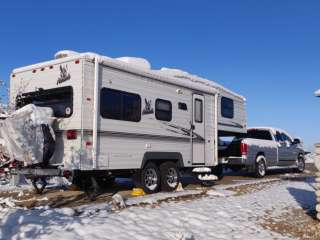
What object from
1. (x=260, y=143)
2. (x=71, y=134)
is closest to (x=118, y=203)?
(x=71, y=134)

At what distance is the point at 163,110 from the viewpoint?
11320 millimetres

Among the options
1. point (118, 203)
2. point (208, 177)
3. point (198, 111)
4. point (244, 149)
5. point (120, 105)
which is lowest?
point (118, 203)

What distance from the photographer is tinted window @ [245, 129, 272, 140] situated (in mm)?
18047

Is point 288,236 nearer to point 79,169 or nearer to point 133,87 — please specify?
point 79,169

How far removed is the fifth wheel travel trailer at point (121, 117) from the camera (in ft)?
29.5

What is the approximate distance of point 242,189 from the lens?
12.4m

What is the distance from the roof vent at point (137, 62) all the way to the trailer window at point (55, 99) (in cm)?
194

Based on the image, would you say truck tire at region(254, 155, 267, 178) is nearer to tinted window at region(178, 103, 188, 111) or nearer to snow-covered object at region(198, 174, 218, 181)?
snow-covered object at region(198, 174, 218, 181)

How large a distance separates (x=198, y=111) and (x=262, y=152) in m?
5.51

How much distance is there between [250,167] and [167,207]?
339 inches

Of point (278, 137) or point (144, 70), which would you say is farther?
point (278, 137)

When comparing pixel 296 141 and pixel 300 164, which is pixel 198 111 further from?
pixel 300 164

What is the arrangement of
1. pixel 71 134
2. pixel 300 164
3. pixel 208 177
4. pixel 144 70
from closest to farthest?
1. pixel 71 134
2. pixel 144 70
3. pixel 208 177
4. pixel 300 164

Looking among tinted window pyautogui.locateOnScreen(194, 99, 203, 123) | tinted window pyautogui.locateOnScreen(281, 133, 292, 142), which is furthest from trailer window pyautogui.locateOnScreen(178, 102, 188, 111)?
tinted window pyautogui.locateOnScreen(281, 133, 292, 142)
